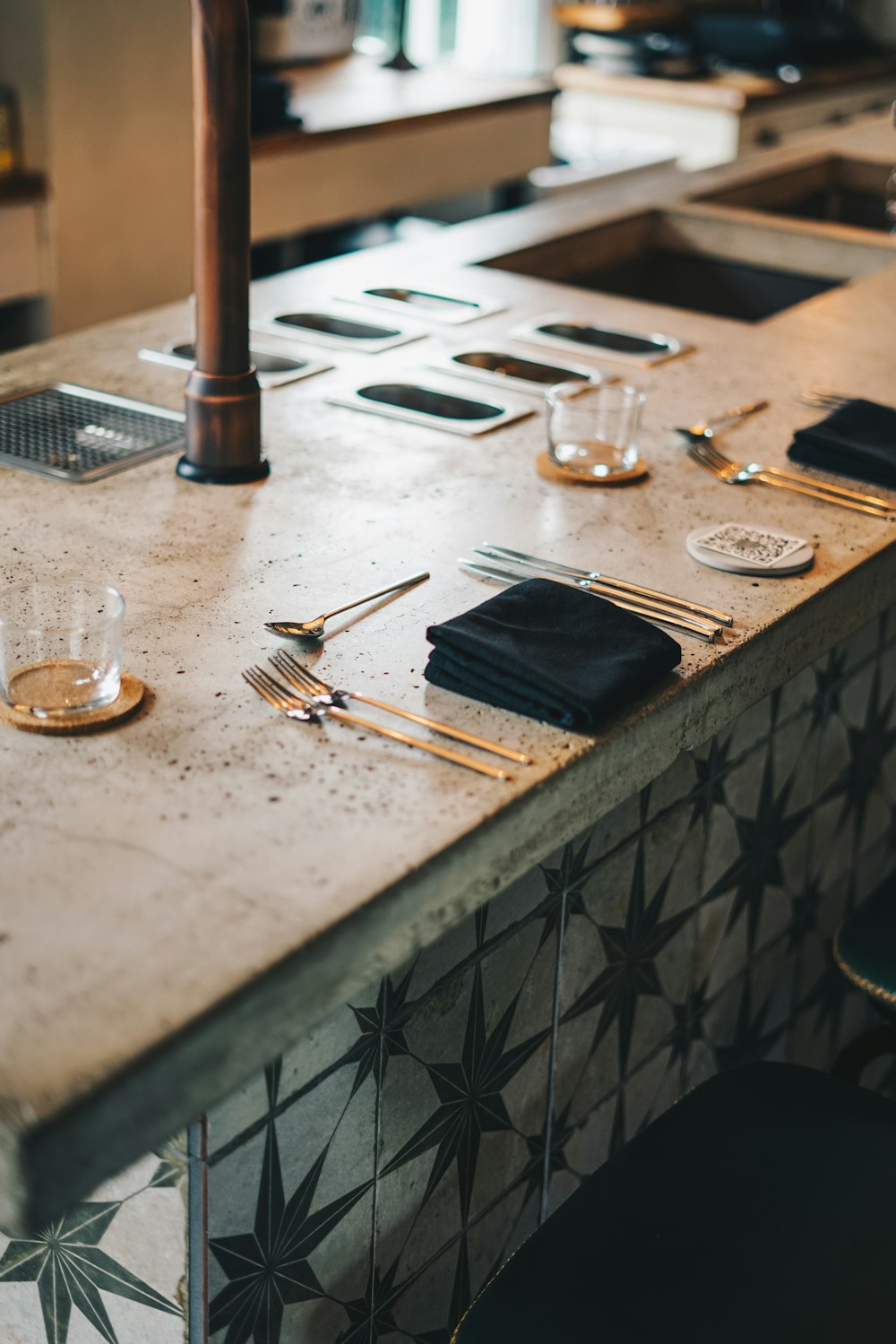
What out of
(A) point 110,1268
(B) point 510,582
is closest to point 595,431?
(B) point 510,582

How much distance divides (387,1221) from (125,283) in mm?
2714

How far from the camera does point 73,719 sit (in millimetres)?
1040

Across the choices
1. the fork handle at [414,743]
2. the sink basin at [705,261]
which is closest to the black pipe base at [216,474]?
the fork handle at [414,743]

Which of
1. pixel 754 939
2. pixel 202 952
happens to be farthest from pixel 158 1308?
pixel 754 939

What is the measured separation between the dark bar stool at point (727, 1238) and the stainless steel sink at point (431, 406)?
84cm

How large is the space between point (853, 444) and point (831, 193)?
7.06ft

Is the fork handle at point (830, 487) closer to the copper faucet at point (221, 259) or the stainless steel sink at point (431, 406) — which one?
the stainless steel sink at point (431, 406)

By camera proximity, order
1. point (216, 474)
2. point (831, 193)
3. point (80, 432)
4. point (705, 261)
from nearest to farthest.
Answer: point (216, 474)
point (80, 432)
point (705, 261)
point (831, 193)

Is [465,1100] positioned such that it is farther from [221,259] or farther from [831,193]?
[831,193]

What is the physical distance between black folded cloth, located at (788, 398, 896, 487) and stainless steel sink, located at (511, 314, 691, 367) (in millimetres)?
408

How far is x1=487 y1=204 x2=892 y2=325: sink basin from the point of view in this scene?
2.66 meters

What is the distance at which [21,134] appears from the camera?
10.4 ft

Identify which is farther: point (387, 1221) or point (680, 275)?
point (680, 275)

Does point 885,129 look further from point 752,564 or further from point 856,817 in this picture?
point 752,564
